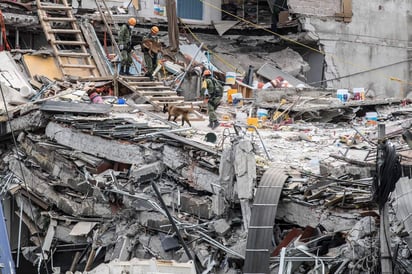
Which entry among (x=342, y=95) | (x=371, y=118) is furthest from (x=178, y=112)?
(x=342, y=95)

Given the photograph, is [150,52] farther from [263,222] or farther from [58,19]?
[263,222]

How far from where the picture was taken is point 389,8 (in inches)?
995

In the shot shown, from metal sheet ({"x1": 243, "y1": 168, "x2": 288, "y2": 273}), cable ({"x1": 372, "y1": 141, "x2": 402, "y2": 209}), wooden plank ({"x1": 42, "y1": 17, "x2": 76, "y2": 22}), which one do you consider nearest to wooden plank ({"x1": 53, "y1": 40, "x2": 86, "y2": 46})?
wooden plank ({"x1": 42, "y1": 17, "x2": 76, "y2": 22})

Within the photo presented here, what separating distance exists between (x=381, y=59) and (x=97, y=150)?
13.3 m

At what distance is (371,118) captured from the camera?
58.5 feet

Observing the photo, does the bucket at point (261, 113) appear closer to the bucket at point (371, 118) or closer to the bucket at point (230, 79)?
the bucket at point (371, 118)

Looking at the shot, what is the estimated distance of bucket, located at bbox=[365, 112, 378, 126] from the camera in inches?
686

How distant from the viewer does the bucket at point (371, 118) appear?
17.4m

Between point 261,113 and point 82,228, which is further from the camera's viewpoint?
point 261,113

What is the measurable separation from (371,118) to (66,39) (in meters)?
8.06

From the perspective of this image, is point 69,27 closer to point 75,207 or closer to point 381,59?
point 75,207

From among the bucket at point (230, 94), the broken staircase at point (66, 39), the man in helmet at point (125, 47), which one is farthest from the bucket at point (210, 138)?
the broken staircase at point (66, 39)

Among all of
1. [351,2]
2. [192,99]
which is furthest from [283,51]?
[192,99]

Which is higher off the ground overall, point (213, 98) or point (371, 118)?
point (213, 98)
